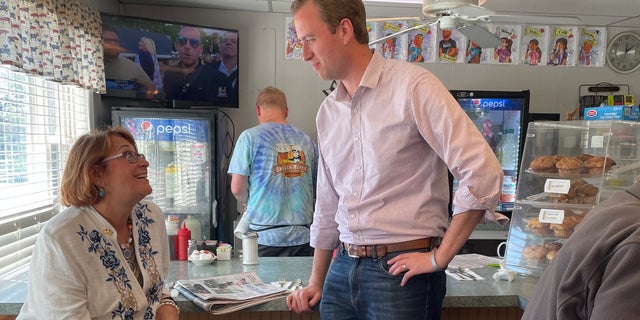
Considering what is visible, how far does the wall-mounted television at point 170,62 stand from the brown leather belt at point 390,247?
9.54ft

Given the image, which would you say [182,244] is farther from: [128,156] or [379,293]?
[379,293]

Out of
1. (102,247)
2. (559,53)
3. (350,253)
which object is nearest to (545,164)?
(350,253)

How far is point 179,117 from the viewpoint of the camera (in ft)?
12.4

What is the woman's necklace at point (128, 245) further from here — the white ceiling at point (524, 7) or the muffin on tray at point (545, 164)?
the white ceiling at point (524, 7)

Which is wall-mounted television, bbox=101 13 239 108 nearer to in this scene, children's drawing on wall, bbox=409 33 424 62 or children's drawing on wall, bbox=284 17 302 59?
children's drawing on wall, bbox=284 17 302 59

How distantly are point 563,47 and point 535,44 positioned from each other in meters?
0.28

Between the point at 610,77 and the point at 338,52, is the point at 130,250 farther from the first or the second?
the point at 610,77

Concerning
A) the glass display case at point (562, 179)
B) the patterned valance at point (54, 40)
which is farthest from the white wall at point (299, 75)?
the glass display case at point (562, 179)

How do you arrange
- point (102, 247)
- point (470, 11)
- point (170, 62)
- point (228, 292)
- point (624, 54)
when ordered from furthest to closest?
1. point (624, 54)
2. point (170, 62)
3. point (470, 11)
4. point (228, 292)
5. point (102, 247)

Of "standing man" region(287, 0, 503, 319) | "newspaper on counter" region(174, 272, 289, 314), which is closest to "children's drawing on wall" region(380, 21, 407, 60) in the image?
"newspaper on counter" region(174, 272, 289, 314)

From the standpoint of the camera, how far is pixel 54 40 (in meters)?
2.62

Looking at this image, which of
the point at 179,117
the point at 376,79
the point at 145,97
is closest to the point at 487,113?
the point at 179,117

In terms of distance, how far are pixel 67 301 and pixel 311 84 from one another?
11.2ft

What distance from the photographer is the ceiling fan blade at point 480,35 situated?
2.82 m
